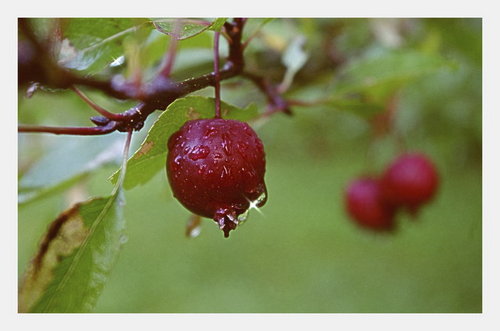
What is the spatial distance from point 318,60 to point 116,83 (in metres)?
0.65

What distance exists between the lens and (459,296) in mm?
1642

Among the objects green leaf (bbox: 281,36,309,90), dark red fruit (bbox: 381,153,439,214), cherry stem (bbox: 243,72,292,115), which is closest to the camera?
cherry stem (bbox: 243,72,292,115)

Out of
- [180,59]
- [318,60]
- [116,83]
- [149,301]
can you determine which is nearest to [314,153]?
[149,301]

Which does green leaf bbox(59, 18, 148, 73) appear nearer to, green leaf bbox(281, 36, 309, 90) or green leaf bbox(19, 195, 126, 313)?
green leaf bbox(19, 195, 126, 313)

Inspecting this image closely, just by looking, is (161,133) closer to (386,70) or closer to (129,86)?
(129,86)

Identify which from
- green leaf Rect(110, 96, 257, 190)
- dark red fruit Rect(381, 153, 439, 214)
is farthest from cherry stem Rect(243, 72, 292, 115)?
dark red fruit Rect(381, 153, 439, 214)

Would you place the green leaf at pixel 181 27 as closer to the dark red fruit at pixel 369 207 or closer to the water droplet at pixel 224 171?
the water droplet at pixel 224 171

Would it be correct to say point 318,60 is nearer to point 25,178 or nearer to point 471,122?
point 471,122

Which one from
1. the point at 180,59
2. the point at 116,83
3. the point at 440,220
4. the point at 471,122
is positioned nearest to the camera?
the point at 116,83

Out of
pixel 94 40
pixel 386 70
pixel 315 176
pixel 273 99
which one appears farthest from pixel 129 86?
pixel 315 176

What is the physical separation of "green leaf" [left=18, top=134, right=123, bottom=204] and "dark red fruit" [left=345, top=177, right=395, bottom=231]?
0.58m

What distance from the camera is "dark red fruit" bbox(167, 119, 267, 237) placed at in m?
0.40

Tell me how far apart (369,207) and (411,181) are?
0.12 m
